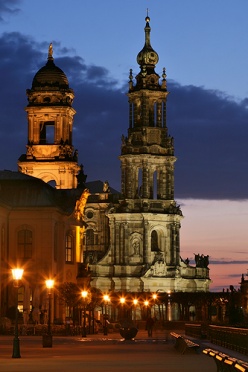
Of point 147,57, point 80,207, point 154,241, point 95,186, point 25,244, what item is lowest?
point 25,244

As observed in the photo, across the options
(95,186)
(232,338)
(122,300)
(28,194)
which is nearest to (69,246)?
(28,194)

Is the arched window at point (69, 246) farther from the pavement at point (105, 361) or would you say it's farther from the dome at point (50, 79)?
the pavement at point (105, 361)

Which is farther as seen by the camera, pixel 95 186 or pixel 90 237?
pixel 95 186

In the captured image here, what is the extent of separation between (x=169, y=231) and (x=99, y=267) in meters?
10.1

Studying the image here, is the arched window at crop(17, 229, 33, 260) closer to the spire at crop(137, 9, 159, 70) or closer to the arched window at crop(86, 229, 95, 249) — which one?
the arched window at crop(86, 229, 95, 249)

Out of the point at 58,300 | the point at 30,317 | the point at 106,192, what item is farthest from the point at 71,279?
the point at 106,192

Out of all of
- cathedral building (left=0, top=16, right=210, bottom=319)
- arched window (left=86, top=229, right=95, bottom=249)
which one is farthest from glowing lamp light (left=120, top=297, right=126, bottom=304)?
arched window (left=86, top=229, right=95, bottom=249)

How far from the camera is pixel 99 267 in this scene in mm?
151875

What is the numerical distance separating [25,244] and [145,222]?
4733cm

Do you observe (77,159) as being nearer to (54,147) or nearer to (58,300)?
(54,147)

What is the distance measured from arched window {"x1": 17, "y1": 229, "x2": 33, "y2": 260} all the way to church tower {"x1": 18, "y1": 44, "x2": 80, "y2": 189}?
35926 millimetres

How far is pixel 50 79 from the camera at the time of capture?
484 feet

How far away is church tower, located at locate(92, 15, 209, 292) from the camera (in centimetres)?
15000

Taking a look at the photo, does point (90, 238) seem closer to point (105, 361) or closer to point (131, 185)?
point (131, 185)
